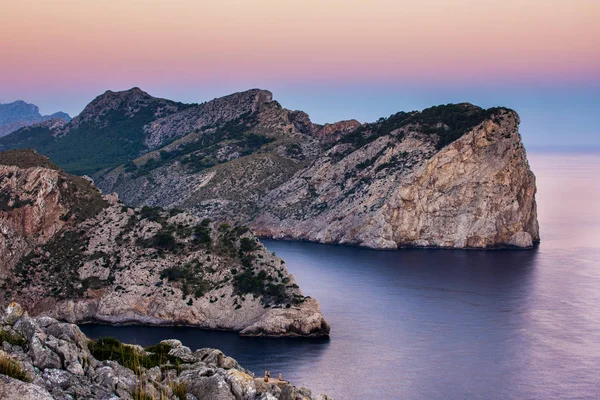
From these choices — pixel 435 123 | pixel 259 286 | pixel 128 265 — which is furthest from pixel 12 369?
pixel 435 123

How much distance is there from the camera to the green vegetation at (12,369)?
69.3ft

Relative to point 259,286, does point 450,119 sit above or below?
above

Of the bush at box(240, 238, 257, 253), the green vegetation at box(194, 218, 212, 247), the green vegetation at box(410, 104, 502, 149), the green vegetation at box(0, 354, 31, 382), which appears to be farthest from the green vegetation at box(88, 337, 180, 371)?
the green vegetation at box(410, 104, 502, 149)

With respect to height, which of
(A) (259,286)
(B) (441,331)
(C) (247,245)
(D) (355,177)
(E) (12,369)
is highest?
(D) (355,177)

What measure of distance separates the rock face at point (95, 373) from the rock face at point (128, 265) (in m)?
30.9

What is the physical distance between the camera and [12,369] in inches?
840

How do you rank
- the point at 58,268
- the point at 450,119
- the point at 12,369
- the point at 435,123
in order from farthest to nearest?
the point at 435,123, the point at 450,119, the point at 58,268, the point at 12,369

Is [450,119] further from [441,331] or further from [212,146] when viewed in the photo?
[441,331]

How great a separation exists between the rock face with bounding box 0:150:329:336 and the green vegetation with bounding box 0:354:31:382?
38.9 metres

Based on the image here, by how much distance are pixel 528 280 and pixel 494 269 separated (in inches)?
285

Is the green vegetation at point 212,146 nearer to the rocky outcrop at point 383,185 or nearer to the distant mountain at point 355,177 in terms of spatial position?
the distant mountain at point 355,177

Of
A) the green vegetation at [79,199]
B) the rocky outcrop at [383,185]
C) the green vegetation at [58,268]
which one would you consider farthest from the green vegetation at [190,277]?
the rocky outcrop at [383,185]

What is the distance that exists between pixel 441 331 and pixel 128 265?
2731cm

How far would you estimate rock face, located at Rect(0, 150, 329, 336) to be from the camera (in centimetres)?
6316
